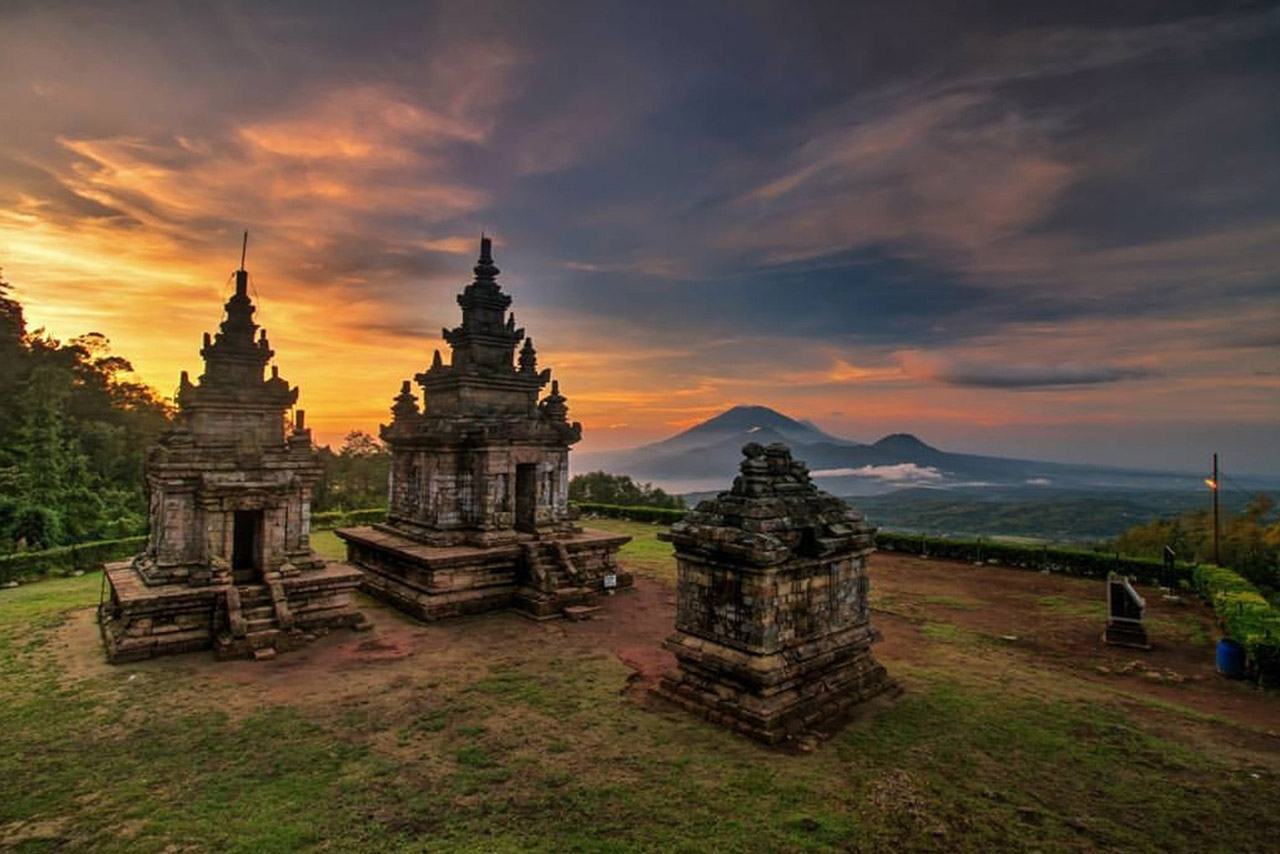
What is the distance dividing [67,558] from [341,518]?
1192 centimetres

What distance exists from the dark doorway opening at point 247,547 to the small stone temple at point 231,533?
1.1 inches

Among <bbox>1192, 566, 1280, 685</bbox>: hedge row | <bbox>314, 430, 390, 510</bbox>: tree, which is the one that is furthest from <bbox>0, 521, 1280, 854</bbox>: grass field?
<bbox>314, 430, 390, 510</bbox>: tree

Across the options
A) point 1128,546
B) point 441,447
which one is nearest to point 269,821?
point 441,447

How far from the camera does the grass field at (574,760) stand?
7.18m

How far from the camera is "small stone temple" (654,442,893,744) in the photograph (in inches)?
395

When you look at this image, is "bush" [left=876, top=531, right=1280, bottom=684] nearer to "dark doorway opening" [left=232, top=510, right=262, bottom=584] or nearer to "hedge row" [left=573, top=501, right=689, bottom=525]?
"hedge row" [left=573, top=501, right=689, bottom=525]

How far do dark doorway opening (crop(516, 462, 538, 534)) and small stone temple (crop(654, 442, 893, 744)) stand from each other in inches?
363

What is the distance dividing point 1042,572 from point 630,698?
20297mm

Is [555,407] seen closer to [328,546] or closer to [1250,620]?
[328,546]

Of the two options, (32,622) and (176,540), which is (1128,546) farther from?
(32,622)

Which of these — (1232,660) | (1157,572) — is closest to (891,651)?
(1232,660)

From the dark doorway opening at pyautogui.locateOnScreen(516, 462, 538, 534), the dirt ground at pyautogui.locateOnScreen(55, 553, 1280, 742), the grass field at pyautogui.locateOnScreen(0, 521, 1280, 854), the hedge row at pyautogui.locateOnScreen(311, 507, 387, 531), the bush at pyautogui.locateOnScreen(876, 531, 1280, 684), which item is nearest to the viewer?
the grass field at pyautogui.locateOnScreen(0, 521, 1280, 854)

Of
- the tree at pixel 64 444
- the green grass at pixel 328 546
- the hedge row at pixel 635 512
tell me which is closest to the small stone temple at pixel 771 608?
the green grass at pixel 328 546

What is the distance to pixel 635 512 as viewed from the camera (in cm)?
3825
